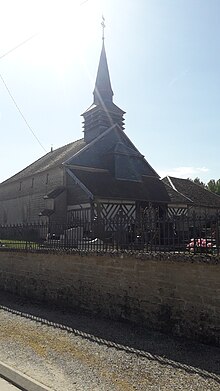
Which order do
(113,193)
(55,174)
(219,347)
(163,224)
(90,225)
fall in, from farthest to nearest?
1. (55,174)
2. (113,193)
3. (90,225)
4. (163,224)
5. (219,347)

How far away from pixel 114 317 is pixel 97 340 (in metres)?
1.44

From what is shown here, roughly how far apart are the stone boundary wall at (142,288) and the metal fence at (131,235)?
10.3 inches

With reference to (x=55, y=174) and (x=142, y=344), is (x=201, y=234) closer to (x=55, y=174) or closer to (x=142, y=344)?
(x=142, y=344)

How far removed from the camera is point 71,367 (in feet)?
16.0

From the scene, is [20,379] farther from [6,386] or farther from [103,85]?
[103,85]

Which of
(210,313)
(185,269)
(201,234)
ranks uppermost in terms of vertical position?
(201,234)

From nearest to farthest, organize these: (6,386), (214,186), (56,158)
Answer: (6,386) < (56,158) < (214,186)

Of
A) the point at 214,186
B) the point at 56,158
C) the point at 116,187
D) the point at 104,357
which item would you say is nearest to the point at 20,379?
the point at 104,357

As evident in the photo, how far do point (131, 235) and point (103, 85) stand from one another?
2996 centimetres

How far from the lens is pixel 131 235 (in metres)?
7.73

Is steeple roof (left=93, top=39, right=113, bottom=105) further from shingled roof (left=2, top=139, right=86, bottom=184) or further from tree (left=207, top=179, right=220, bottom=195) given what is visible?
tree (left=207, top=179, right=220, bottom=195)

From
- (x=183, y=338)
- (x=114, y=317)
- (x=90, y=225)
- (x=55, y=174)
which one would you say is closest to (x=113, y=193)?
(x=55, y=174)

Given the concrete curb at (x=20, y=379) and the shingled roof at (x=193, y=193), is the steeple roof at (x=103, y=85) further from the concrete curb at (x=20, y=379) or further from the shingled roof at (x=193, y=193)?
the concrete curb at (x=20, y=379)

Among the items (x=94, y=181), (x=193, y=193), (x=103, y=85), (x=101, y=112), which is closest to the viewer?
(x=94, y=181)
